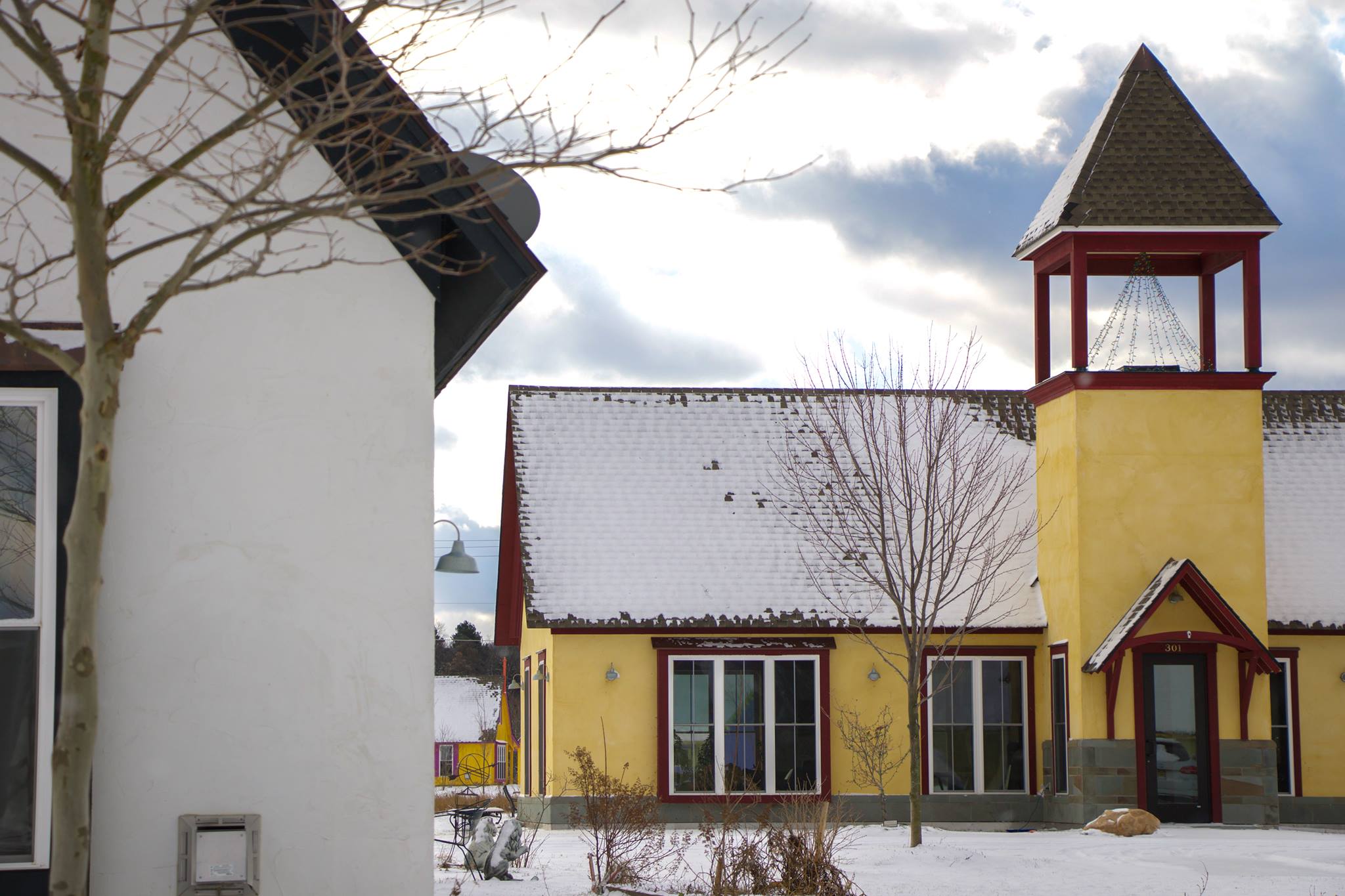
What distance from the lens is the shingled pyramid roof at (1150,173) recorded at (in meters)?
21.2

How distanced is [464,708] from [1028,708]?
4431 centimetres

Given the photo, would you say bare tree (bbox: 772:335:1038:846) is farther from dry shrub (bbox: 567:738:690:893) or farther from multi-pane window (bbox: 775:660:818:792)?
dry shrub (bbox: 567:738:690:893)

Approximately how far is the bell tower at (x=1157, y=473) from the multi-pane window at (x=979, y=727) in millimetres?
1269

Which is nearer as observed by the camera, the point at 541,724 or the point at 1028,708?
the point at 1028,708

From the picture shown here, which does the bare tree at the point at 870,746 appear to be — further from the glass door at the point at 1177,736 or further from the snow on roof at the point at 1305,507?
the snow on roof at the point at 1305,507

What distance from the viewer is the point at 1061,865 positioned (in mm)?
15164

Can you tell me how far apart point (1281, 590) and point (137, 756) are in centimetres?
1877

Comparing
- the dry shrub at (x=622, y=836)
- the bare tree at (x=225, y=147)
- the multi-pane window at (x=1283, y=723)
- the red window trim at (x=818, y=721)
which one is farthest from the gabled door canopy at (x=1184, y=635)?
the bare tree at (x=225, y=147)

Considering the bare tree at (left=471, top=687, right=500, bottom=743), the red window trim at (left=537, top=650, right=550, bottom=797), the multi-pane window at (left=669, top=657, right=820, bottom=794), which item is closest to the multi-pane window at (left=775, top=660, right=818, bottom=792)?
the multi-pane window at (left=669, top=657, right=820, bottom=794)

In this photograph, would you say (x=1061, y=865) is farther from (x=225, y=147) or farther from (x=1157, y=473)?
(x=225, y=147)

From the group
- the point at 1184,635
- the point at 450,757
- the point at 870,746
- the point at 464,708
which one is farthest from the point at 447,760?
the point at 1184,635

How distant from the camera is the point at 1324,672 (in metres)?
22.3

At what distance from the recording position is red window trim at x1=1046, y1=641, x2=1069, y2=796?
21375mm

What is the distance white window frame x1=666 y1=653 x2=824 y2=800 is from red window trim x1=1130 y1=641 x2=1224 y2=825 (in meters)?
4.19
